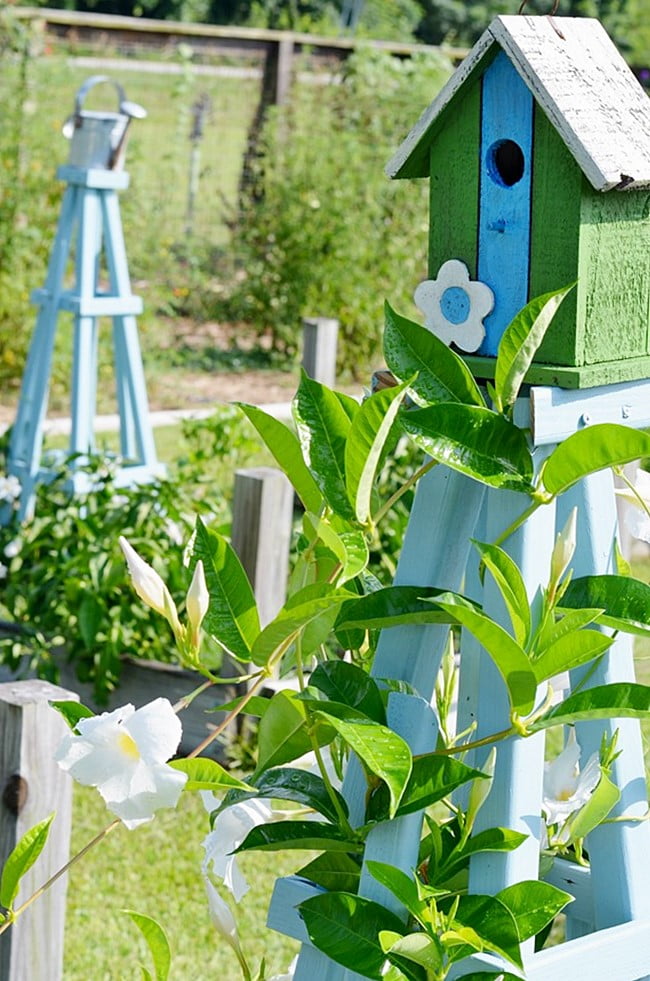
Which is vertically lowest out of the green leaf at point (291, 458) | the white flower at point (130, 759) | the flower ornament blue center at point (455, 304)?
the white flower at point (130, 759)

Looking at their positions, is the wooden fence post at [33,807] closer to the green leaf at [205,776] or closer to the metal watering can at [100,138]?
the green leaf at [205,776]

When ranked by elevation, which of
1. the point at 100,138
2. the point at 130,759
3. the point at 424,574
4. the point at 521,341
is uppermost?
the point at 100,138

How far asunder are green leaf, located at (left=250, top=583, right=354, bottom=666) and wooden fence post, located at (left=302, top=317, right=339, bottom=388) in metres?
3.53

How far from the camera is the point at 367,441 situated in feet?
3.68

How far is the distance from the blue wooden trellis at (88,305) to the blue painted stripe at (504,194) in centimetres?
348

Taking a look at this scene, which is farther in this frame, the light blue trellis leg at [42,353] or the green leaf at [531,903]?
the light blue trellis leg at [42,353]

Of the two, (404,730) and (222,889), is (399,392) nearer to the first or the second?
(404,730)

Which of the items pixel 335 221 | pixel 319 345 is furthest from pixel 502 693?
pixel 335 221

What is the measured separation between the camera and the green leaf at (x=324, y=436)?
1.16 m

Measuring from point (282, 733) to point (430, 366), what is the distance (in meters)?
0.33

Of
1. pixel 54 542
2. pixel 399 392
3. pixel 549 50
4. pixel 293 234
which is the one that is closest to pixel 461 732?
pixel 399 392

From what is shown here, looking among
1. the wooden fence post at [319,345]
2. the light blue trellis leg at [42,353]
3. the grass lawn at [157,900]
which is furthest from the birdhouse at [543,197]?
the light blue trellis leg at [42,353]

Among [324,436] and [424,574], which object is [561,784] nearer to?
[424,574]

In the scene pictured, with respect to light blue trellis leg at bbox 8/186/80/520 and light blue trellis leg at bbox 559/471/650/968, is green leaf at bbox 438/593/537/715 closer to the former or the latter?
light blue trellis leg at bbox 559/471/650/968
